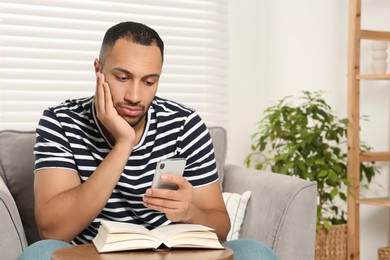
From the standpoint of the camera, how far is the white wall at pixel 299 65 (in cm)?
353

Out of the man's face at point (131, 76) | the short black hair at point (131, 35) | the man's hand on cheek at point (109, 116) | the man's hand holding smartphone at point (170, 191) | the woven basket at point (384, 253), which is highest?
the short black hair at point (131, 35)

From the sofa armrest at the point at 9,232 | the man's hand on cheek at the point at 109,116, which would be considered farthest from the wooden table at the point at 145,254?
the man's hand on cheek at the point at 109,116

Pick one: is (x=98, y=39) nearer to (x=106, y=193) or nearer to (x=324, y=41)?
(x=324, y=41)

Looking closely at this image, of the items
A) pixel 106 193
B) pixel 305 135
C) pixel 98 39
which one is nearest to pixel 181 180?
pixel 106 193

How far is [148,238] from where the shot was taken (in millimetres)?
1603

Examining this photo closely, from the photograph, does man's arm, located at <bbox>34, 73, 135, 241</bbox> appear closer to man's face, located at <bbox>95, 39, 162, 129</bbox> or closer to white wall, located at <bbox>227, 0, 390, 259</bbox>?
man's face, located at <bbox>95, 39, 162, 129</bbox>

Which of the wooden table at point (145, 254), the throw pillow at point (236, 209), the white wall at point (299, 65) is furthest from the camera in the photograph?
the white wall at point (299, 65)

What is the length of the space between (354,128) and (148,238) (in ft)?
6.09

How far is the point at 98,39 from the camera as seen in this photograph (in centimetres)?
334

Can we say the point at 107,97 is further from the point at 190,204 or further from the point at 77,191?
the point at 190,204

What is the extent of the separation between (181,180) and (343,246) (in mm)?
1709

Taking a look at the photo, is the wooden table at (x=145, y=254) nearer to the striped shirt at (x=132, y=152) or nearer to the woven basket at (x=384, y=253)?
the striped shirt at (x=132, y=152)

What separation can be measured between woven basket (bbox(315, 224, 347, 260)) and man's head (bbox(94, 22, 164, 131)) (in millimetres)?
1474

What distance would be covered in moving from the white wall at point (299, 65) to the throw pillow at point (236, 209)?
4.19ft
